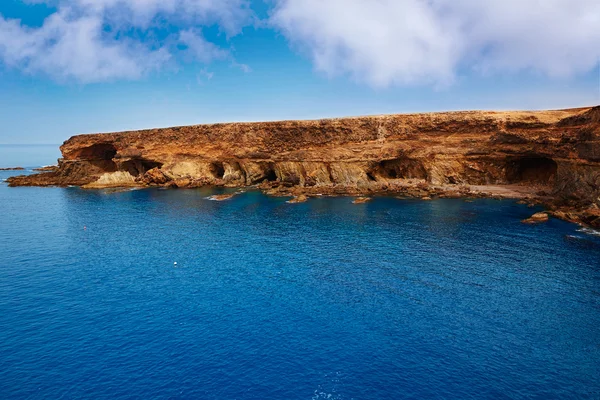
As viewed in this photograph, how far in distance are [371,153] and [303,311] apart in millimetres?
49505

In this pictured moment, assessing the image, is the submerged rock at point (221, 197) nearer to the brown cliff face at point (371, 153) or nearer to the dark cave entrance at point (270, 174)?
the brown cliff face at point (371, 153)

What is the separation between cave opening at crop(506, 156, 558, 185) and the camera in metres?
63.9

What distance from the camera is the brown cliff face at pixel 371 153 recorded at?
54.6 metres

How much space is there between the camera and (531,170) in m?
66.5

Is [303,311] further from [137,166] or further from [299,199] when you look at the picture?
[137,166]

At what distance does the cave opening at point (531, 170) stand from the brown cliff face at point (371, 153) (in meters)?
0.15

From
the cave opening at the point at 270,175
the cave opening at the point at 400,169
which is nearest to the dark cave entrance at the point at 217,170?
the cave opening at the point at 270,175

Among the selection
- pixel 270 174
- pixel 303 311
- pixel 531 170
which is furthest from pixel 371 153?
pixel 303 311

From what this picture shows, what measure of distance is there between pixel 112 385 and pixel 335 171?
192 feet

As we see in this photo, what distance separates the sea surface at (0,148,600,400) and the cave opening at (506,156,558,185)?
85.7ft

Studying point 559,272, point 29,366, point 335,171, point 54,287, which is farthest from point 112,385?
point 335,171

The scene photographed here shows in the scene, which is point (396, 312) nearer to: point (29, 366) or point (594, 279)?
point (594, 279)

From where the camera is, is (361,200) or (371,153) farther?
(371,153)

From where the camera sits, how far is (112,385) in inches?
672
